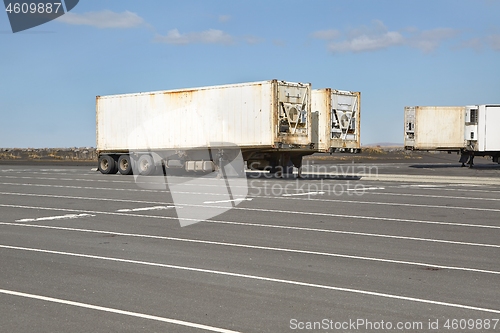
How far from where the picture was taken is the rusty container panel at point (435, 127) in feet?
146

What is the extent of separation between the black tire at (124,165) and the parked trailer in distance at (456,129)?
64.0 feet

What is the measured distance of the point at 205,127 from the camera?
31844mm

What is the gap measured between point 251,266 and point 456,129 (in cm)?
3733

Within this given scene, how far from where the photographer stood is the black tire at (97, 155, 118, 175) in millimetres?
37000

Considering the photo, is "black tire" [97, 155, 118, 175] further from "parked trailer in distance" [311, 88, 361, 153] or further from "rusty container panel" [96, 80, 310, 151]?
"parked trailer in distance" [311, 88, 361, 153]

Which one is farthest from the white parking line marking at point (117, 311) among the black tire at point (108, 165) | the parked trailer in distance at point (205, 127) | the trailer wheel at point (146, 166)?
the black tire at point (108, 165)

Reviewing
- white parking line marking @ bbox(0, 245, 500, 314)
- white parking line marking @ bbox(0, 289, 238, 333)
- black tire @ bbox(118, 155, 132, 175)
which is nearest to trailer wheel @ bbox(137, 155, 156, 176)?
black tire @ bbox(118, 155, 132, 175)

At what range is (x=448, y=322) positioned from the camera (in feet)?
23.0

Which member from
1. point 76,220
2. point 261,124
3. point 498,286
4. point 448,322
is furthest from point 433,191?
point 448,322

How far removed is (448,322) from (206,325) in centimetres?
246

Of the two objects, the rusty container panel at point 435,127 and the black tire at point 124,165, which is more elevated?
the rusty container panel at point 435,127

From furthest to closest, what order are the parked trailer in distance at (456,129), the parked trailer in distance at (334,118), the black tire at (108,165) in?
the parked trailer in distance at (456,129), the black tire at (108,165), the parked trailer in distance at (334,118)

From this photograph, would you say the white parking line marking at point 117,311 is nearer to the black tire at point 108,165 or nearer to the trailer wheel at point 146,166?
the trailer wheel at point 146,166

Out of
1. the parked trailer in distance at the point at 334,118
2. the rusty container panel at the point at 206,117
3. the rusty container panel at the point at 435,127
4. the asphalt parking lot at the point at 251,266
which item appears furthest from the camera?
the rusty container panel at the point at 435,127
